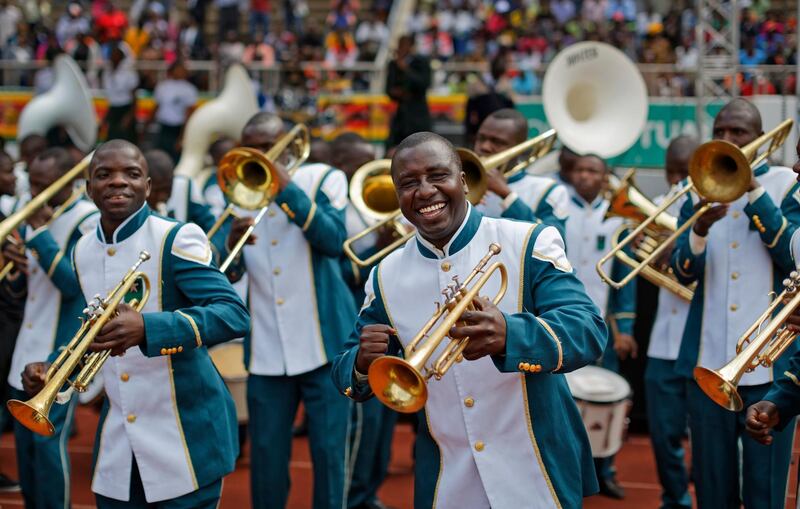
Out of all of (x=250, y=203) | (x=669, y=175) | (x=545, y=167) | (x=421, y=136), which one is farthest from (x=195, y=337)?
(x=545, y=167)

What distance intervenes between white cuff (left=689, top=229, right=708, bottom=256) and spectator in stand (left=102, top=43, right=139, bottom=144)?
9.77m

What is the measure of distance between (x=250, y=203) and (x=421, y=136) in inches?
85.5

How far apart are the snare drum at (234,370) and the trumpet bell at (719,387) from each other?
3.88 m

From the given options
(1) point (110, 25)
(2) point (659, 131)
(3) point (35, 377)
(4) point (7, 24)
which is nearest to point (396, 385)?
(3) point (35, 377)

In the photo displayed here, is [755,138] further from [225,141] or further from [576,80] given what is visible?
[225,141]

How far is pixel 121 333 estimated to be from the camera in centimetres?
378

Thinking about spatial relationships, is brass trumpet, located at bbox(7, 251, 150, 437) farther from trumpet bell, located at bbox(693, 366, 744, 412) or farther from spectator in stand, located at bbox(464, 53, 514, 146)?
spectator in stand, located at bbox(464, 53, 514, 146)

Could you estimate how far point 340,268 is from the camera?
6.22 meters

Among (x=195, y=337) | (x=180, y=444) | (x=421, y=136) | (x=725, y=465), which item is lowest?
(x=725, y=465)

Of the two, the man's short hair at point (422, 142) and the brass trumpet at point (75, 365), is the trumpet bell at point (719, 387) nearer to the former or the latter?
the man's short hair at point (422, 142)

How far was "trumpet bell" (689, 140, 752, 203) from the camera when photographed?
473cm

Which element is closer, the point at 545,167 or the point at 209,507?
the point at 209,507

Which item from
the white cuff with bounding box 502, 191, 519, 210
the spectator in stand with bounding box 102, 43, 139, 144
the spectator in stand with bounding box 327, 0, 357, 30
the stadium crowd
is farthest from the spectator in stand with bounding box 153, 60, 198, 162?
the white cuff with bounding box 502, 191, 519, 210

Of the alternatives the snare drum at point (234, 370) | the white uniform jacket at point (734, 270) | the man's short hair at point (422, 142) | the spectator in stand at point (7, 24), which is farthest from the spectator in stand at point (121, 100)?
the man's short hair at point (422, 142)
